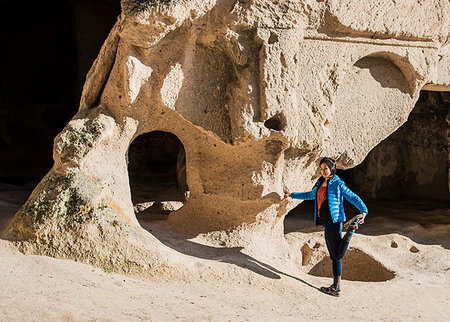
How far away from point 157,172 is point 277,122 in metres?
4.17

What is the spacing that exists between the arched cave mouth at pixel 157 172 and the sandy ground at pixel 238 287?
116 centimetres

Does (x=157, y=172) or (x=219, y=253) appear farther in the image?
(x=157, y=172)

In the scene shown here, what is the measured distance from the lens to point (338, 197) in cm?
380

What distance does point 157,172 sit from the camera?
26.0 ft

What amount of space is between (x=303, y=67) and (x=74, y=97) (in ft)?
17.1

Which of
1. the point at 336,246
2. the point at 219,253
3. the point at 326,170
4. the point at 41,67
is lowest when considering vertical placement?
the point at 219,253

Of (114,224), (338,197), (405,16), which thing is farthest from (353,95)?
(114,224)

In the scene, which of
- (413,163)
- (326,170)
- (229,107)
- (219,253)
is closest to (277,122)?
(229,107)

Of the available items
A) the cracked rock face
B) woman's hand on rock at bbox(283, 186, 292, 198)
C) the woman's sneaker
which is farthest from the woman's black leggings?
the cracked rock face

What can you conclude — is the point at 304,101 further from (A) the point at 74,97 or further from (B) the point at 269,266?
(A) the point at 74,97

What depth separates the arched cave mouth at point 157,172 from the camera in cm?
589

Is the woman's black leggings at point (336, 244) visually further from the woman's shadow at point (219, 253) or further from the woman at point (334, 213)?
the woman's shadow at point (219, 253)

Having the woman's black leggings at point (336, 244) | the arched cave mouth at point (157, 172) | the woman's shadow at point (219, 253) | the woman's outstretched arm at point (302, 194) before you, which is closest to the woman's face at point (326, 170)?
the woman's outstretched arm at point (302, 194)

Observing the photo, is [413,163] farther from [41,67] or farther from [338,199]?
[41,67]
